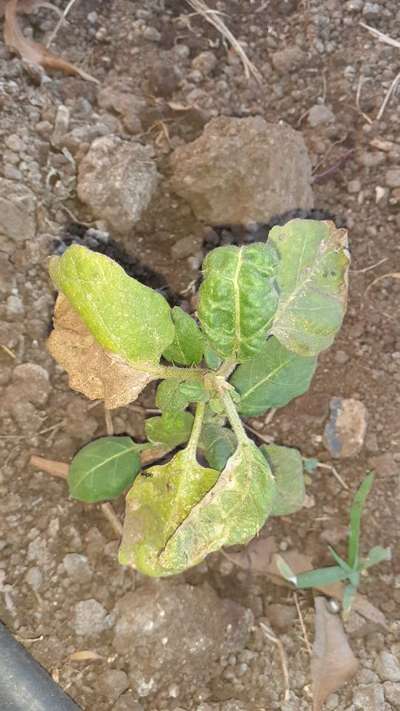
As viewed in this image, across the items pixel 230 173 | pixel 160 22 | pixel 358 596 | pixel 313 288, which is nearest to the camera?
pixel 313 288

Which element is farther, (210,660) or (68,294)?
(210,660)

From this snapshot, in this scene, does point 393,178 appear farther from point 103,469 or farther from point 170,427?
point 103,469

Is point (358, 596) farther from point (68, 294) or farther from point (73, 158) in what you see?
point (73, 158)

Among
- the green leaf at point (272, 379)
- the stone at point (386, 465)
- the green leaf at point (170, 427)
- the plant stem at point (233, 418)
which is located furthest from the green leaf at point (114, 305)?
the stone at point (386, 465)

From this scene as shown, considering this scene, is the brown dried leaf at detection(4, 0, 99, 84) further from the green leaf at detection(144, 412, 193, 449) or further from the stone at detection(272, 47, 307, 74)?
the green leaf at detection(144, 412, 193, 449)

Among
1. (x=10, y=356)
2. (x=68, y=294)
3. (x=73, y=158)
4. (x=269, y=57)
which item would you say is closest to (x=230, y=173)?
(x=73, y=158)

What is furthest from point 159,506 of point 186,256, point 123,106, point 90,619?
point 123,106

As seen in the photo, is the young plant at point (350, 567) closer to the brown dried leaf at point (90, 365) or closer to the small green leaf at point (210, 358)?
the small green leaf at point (210, 358)
